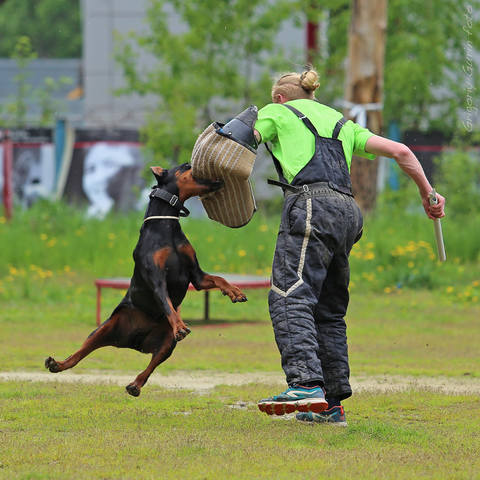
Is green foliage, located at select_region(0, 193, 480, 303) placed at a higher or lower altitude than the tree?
lower

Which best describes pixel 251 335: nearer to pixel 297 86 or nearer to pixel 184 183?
pixel 184 183

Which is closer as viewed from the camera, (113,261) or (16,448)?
(16,448)

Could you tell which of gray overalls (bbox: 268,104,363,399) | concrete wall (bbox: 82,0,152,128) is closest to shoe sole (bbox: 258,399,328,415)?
gray overalls (bbox: 268,104,363,399)

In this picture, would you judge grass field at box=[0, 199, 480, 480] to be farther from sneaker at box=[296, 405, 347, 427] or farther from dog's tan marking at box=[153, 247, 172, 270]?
dog's tan marking at box=[153, 247, 172, 270]

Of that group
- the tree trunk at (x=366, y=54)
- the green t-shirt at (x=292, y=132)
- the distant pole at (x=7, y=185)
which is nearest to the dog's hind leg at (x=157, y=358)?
the green t-shirt at (x=292, y=132)

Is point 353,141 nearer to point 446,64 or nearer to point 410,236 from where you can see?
point 410,236

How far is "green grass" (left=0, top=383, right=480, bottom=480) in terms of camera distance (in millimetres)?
4672

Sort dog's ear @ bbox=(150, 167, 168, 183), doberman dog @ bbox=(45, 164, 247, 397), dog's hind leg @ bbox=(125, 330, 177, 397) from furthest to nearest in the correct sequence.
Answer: dog's ear @ bbox=(150, 167, 168, 183), dog's hind leg @ bbox=(125, 330, 177, 397), doberman dog @ bbox=(45, 164, 247, 397)

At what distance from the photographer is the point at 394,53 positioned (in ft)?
66.3

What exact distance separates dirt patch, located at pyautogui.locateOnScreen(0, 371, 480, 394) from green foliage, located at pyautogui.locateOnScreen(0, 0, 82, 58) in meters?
49.0

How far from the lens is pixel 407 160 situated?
567cm

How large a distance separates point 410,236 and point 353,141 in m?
9.37

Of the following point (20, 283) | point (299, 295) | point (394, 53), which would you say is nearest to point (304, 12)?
point (394, 53)

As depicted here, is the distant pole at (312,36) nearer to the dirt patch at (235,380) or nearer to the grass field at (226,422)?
the grass field at (226,422)
